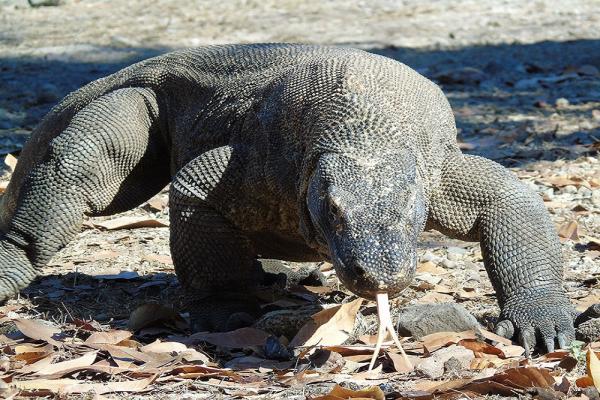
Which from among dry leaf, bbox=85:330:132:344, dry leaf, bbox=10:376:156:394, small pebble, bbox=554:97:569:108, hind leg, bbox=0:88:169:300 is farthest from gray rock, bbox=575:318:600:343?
small pebble, bbox=554:97:569:108

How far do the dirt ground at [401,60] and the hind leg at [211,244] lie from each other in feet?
0.86

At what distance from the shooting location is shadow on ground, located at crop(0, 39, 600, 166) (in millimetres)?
8727

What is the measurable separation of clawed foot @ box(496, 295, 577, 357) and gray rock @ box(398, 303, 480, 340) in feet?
0.45

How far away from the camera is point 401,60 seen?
39.3ft

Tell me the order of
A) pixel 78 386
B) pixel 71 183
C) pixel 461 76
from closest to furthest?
pixel 78 386 → pixel 71 183 → pixel 461 76

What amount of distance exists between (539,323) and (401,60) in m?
8.05

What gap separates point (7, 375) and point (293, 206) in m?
1.27

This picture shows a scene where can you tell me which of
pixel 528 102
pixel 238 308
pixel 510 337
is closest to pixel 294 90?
pixel 238 308

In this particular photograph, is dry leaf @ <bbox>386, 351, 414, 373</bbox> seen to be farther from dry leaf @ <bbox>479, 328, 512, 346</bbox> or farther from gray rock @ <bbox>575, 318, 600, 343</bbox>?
gray rock @ <bbox>575, 318, 600, 343</bbox>

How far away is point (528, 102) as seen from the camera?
10.4m

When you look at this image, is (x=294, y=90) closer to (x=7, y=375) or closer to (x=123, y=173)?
(x=123, y=173)

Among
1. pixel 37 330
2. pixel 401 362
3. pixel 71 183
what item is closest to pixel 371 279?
pixel 401 362

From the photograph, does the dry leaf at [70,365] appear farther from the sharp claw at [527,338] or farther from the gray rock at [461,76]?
the gray rock at [461,76]

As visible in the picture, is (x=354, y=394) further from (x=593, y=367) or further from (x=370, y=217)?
(x=593, y=367)
